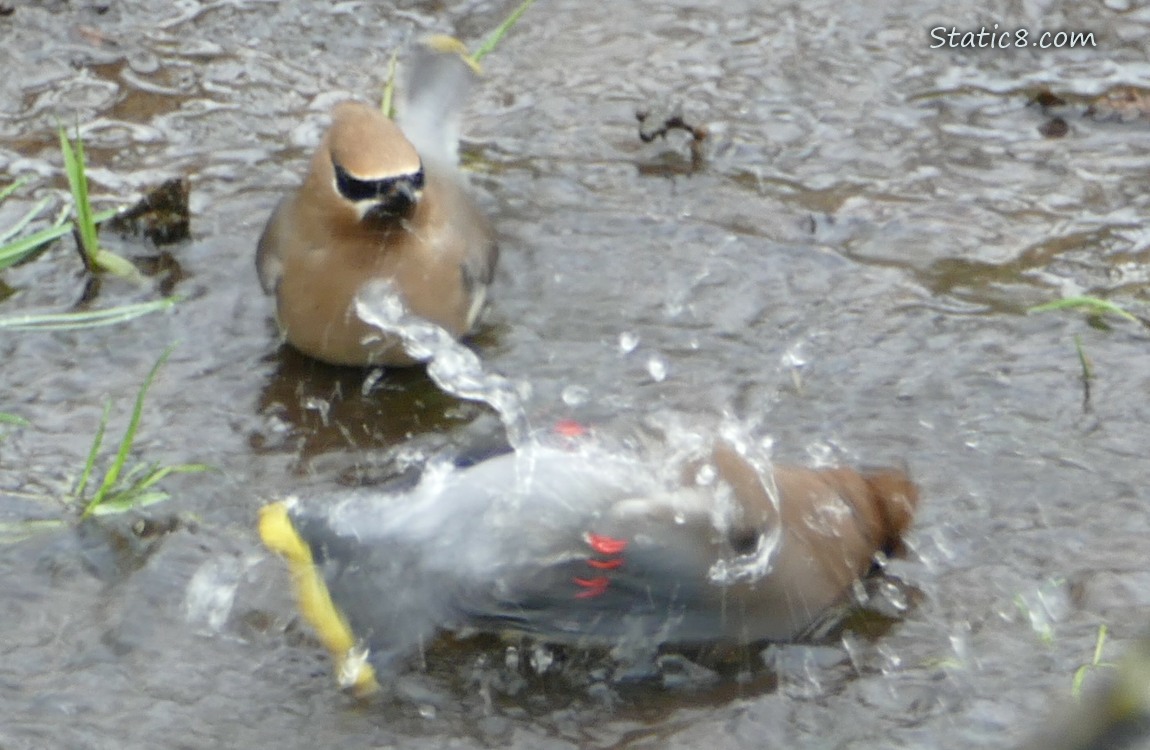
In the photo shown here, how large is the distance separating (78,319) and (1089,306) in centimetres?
273

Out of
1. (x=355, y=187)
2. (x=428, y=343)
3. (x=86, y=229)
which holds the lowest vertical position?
(x=428, y=343)

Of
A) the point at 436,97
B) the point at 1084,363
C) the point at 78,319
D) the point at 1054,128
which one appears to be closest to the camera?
the point at 1084,363

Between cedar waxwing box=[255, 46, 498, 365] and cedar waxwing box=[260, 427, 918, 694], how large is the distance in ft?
3.76

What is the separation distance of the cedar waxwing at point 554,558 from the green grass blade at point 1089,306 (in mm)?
1424

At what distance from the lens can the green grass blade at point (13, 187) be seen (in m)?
4.43

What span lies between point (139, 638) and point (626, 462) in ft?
3.39

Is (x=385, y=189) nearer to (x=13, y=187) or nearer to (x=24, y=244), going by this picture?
(x=24, y=244)

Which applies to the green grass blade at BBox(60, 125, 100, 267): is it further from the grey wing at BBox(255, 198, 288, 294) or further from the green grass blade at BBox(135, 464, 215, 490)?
the green grass blade at BBox(135, 464, 215, 490)

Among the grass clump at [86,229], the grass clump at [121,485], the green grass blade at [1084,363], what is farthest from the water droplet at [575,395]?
the grass clump at [86,229]

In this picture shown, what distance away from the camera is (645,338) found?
4.27 metres

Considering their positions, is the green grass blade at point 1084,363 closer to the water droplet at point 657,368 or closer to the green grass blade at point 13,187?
the water droplet at point 657,368

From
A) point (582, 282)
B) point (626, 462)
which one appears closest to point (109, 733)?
point (626, 462)

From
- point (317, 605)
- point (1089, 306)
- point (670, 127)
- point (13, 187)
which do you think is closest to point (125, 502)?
point (317, 605)

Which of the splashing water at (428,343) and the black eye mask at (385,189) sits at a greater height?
the black eye mask at (385,189)
